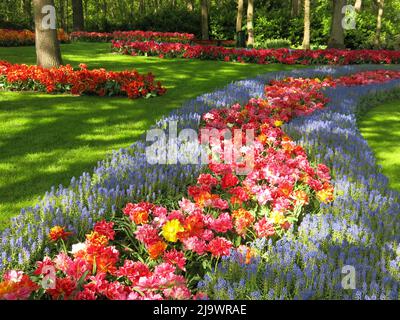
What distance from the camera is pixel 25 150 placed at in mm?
6820

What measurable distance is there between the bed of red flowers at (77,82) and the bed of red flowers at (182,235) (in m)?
5.40

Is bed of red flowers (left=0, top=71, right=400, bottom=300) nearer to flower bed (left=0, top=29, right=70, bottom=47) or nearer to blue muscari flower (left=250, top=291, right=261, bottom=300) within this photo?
blue muscari flower (left=250, top=291, right=261, bottom=300)

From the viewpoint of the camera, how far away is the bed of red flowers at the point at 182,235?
3098 mm

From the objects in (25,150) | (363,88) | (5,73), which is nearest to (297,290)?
(25,150)

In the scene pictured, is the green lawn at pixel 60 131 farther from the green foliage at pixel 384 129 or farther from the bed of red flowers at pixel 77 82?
the green foliage at pixel 384 129

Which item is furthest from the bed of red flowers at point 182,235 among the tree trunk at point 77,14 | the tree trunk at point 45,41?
the tree trunk at point 77,14

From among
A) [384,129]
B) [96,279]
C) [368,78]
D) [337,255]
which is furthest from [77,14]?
[337,255]

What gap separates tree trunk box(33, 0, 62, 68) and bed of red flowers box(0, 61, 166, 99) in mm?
1572

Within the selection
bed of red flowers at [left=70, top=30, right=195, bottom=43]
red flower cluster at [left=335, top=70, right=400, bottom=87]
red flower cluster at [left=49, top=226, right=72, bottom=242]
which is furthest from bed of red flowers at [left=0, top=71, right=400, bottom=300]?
bed of red flowers at [left=70, top=30, right=195, bottom=43]

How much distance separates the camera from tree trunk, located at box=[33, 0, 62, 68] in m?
12.5

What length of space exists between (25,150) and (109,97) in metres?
4.41

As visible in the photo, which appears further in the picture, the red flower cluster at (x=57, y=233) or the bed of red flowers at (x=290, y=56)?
the bed of red flowers at (x=290, y=56)

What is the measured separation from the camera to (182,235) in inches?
148
